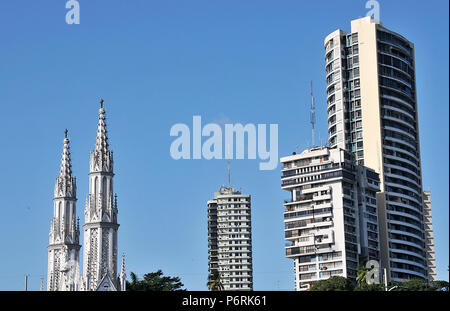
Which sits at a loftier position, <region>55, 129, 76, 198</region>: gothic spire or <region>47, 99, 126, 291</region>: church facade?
<region>55, 129, 76, 198</region>: gothic spire

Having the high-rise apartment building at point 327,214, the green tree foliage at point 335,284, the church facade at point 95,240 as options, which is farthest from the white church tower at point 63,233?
the high-rise apartment building at point 327,214

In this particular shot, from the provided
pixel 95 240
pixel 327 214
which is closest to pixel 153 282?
pixel 95 240

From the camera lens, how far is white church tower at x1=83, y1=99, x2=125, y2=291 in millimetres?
127938

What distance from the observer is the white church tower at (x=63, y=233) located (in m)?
143

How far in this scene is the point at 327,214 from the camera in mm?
170625

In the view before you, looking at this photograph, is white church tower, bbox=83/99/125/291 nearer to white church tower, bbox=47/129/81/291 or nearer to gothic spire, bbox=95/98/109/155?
gothic spire, bbox=95/98/109/155

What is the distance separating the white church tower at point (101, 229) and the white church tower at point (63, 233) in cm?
1261

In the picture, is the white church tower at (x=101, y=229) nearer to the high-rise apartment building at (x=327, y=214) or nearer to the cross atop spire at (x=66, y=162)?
the cross atop spire at (x=66, y=162)

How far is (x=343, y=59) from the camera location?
190 meters

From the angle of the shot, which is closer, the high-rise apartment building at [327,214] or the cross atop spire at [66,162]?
the cross atop spire at [66,162]

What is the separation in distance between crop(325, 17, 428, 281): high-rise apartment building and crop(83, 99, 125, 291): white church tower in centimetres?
6799

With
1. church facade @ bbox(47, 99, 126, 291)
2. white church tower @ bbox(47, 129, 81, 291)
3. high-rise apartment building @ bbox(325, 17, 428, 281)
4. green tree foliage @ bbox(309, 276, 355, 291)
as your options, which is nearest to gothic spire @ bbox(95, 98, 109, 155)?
church facade @ bbox(47, 99, 126, 291)

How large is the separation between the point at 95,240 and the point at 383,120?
258 feet

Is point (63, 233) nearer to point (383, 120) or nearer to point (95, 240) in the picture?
point (95, 240)
